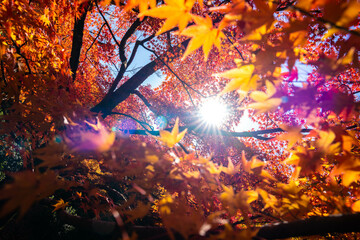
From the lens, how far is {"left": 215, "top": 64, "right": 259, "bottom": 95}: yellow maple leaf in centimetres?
107

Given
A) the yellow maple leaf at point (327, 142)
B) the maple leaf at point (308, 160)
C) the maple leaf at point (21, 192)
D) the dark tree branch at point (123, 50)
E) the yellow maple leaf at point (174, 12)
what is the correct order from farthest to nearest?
the dark tree branch at point (123, 50), the maple leaf at point (308, 160), the yellow maple leaf at point (327, 142), the yellow maple leaf at point (174, 12), the maple leaf at point (21, 192)

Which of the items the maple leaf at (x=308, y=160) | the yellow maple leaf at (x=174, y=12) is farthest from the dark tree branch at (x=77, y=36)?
the maple leaf at (x=308, y=160)

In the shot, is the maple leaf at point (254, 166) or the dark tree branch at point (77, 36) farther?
the dark tree branch at point (77, 36)

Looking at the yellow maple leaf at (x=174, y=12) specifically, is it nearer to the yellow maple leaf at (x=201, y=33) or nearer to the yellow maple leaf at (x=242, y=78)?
the yellow maple leaf at (x=201, y=33)

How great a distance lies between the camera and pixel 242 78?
1098mm

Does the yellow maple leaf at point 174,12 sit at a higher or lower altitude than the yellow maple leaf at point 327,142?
higher

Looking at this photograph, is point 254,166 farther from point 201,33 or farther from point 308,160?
point 201,33

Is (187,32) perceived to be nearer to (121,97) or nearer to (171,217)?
(171,217)

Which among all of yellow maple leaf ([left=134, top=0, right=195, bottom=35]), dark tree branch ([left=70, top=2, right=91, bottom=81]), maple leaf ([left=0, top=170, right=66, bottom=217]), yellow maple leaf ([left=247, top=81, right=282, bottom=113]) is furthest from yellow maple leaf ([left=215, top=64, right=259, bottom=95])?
dark tree branch ([left=70, top=2, right=91, bottom=81])

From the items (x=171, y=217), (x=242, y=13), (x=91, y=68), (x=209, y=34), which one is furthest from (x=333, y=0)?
(x=91, y=68)

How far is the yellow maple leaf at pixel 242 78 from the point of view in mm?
1065

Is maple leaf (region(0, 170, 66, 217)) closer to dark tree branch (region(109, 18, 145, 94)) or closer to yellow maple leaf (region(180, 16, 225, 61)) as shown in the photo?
yellow maple leaf (region(180, 16, 225, 61))

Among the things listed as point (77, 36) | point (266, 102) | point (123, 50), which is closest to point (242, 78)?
point (266, 102)

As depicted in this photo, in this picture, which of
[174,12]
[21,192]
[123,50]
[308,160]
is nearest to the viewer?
[21,192]
